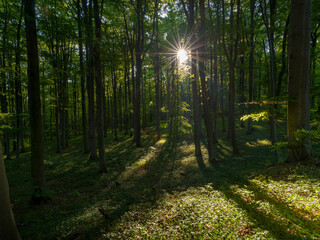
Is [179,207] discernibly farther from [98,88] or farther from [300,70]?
[98,88]

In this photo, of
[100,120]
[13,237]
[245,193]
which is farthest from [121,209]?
[100,120]

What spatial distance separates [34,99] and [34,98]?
4cm

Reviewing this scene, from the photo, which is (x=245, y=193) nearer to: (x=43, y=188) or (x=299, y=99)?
(x=299, y=99)

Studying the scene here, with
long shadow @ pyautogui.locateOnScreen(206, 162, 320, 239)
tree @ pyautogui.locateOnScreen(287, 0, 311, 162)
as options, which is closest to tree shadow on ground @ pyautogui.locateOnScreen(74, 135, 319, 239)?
long shadow @ pyautogui.locateOnScreen(206, 162, 320, 239)

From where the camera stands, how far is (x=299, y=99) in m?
5.48

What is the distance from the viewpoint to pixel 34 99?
5945 mm

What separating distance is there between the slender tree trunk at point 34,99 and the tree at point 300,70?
938cm

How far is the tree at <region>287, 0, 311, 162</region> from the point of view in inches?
212

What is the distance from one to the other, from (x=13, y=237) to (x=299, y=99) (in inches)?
350

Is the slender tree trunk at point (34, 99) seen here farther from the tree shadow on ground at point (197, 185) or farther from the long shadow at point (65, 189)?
the tree shadow on ground at point (197, 185)

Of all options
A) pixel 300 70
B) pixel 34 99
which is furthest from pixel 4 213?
pixel 300 70

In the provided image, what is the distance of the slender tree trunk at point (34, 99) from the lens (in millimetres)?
5914

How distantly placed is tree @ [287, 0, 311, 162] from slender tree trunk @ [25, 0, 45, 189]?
9.38 m

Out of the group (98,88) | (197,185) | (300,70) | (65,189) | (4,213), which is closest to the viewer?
(4,213)
